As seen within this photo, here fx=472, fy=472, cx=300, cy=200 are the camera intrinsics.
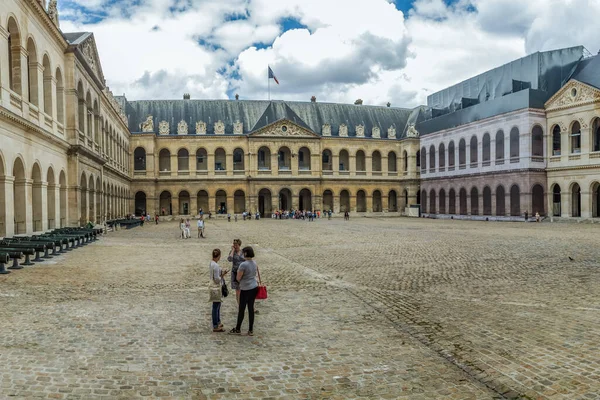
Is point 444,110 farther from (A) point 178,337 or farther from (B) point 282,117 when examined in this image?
(A) point 178,337

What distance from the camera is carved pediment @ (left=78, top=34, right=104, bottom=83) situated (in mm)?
31766

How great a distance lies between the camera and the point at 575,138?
146ft

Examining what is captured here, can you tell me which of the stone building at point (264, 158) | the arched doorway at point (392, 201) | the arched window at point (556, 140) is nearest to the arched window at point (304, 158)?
the stone building at point (264, 158)

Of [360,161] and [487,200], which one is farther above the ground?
[360,161]

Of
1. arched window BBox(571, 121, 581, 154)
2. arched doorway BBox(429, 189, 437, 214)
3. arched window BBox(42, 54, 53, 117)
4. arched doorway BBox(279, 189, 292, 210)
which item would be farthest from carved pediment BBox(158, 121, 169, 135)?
arched window BBox(571, 121, 581, 154)

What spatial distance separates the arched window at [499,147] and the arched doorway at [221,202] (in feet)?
113

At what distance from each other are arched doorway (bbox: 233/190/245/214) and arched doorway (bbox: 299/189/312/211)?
827 cm

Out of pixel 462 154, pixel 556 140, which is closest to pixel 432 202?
pixel 462 154

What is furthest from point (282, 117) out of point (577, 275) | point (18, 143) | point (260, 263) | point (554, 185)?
point (577, 275)

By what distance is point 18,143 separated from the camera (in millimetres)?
21453

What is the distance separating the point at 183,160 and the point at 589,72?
1882 inches

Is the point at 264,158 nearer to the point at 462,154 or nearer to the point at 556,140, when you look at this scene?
the point at 462,154

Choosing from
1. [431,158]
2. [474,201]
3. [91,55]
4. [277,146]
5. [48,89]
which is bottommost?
[474,201]

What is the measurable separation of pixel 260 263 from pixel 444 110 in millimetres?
53175
